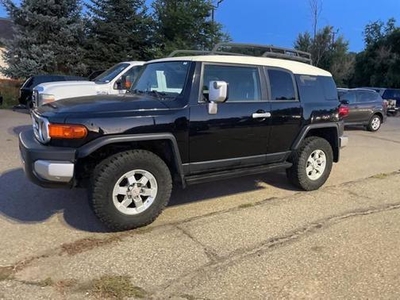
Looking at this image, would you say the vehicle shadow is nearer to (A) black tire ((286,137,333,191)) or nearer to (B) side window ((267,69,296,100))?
(A) black tire ((286,137,333,191))

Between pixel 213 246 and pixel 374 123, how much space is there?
43.1 ft

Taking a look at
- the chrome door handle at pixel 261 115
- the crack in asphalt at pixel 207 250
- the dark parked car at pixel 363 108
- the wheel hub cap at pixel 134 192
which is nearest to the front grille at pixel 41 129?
the wheel hub cap at pixel 134 192

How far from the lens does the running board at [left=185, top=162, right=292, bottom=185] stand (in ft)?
15.9

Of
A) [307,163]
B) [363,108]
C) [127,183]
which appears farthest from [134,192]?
[363,108]

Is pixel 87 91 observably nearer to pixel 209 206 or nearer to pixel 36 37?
pixel 209 206

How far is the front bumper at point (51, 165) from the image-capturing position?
4002 millimetres

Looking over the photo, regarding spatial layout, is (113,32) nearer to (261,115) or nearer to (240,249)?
(261,115)

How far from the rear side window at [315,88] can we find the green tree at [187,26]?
16917mm

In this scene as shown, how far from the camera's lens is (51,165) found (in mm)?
3990

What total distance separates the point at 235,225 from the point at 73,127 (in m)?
2.09

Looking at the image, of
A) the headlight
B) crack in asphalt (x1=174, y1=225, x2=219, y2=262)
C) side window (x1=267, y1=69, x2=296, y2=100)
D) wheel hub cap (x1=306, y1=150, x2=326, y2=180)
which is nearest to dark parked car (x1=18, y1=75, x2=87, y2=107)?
the headlight

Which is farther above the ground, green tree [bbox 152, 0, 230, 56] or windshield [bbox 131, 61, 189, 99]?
green tree [bbox 152, 0, 230, 56]

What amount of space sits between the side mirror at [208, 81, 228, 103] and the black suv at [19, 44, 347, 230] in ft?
0.04

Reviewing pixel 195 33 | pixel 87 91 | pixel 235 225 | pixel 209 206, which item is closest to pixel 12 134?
pixel 87 91
